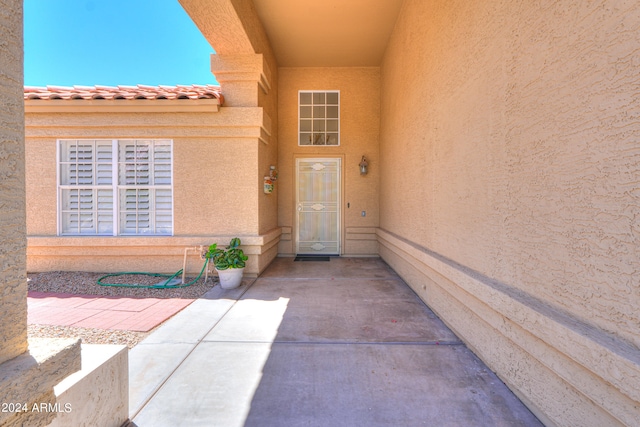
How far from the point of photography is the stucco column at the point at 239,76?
217 inches

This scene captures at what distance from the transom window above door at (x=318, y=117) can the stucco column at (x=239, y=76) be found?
7.81 feet

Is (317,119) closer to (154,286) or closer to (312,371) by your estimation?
(154,286)

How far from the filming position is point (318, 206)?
798 centimetres

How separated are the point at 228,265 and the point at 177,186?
1.91m

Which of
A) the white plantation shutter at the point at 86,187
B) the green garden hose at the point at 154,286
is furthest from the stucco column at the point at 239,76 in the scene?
the green garden hose at the point at 154,286

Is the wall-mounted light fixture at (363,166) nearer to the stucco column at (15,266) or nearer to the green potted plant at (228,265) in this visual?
the green potted plant at (228,265)

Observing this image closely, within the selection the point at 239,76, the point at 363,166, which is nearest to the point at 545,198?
the point at 239,76

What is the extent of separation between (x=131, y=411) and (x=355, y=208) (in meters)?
6.43

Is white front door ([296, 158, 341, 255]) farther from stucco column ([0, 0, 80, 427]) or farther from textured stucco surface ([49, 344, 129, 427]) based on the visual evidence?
stucco column ([0, 0, 80, 427])

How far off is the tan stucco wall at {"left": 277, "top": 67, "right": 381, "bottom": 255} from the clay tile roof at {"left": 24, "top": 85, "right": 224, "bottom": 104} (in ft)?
7.54

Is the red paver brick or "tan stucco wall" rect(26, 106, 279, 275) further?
"tan stucco wall" rect(26, 106, 279, 275)

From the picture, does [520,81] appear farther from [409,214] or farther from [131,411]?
[131,411]

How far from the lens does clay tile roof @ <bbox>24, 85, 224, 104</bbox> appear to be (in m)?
5.34

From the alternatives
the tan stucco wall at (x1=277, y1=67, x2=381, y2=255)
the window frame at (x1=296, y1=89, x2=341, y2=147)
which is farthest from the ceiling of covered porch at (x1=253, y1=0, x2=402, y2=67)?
the window frame at (x1=296, y1=89, x2=341, y2=147)
